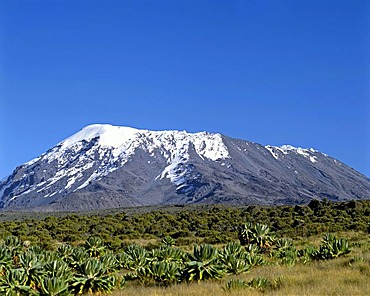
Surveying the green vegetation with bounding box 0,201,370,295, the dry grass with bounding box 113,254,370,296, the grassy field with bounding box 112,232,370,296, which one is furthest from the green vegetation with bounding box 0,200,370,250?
the dry grass with bounding box 113,254,370,296

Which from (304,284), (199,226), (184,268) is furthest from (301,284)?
(199,226)

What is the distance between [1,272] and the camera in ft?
49.2

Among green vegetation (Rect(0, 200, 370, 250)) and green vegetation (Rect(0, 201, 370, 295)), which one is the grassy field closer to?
green vegetation (Rect(0, 201, 370, 295))

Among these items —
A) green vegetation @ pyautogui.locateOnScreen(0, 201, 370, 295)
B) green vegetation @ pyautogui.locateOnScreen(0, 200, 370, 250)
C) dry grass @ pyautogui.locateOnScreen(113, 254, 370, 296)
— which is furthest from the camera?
green vegetation @ pyautogui.locateOnScreen(0, 200, 370, 250)

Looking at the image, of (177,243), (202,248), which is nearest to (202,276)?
(202,248)

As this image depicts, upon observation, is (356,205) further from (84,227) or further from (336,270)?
(336,270)

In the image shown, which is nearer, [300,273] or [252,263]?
[300,273]

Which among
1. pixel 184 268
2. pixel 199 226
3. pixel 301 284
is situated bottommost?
pixel 301 284

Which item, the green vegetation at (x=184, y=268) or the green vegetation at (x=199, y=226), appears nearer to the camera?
the green vegetation at (x=184, y=268)

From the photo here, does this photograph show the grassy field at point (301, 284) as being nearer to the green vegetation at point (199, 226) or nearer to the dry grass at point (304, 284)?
the dry grass at point (304, 284)

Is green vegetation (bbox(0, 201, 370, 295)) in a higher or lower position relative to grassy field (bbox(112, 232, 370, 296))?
higher

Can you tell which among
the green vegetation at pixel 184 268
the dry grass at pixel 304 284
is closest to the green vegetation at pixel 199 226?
the green vegetation at pixel 184 268

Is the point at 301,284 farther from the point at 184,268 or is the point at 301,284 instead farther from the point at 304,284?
the point at 184,268

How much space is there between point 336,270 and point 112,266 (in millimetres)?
6929
